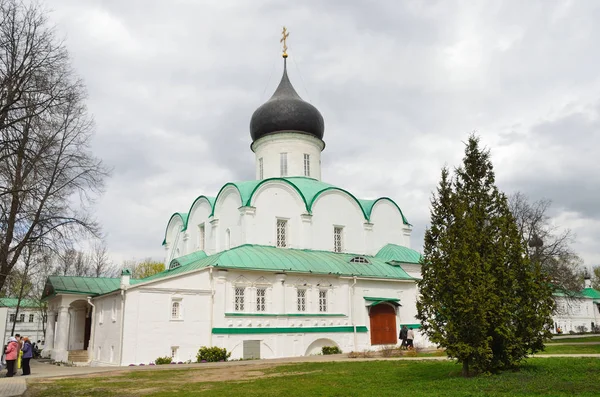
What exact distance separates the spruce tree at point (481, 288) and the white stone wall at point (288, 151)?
17267 millimetres

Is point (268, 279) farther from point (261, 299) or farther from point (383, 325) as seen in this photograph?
point (383, 325)

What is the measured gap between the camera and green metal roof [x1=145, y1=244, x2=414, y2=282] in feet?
71.3

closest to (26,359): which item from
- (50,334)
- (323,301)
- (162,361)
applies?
(162,361)

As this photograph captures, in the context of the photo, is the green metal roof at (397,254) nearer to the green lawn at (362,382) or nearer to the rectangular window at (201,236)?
the rectangular window at (201,236)

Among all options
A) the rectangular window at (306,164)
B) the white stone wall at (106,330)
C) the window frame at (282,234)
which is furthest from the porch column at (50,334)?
the rectangular window at (306,164)

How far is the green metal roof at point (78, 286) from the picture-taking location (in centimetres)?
2373

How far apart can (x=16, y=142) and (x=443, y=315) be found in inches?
483

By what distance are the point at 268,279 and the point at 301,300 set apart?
187cm

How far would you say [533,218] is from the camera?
32031 mm

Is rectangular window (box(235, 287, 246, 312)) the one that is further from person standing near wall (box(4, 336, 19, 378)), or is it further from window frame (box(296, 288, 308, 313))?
person standing near wall (box(4, 336, 19, 378))

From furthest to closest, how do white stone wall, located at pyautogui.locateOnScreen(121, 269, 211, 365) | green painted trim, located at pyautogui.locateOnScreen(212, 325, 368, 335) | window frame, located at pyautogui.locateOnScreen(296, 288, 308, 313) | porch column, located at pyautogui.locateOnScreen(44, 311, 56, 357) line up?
porch column, located at pyautogui.locateOnScreen(44, 311, 56, 357) → window frame, located at pyautogui.locateOnScreen(296, 288, 308, 313) → green painted trim, located at pyautogui.locateOnScreen(212, 325, 368, 335) → white stone wall, located at pyautogui.locateOnScreen(121, 269, 211, 365)

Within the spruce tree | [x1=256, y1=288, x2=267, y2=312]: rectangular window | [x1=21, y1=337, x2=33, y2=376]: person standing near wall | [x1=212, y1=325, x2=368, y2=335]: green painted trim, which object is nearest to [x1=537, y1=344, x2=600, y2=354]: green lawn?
the spruce tree

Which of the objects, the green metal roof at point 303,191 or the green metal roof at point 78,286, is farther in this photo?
the green metal roof at point 303,191

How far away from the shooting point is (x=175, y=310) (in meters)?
20.0
